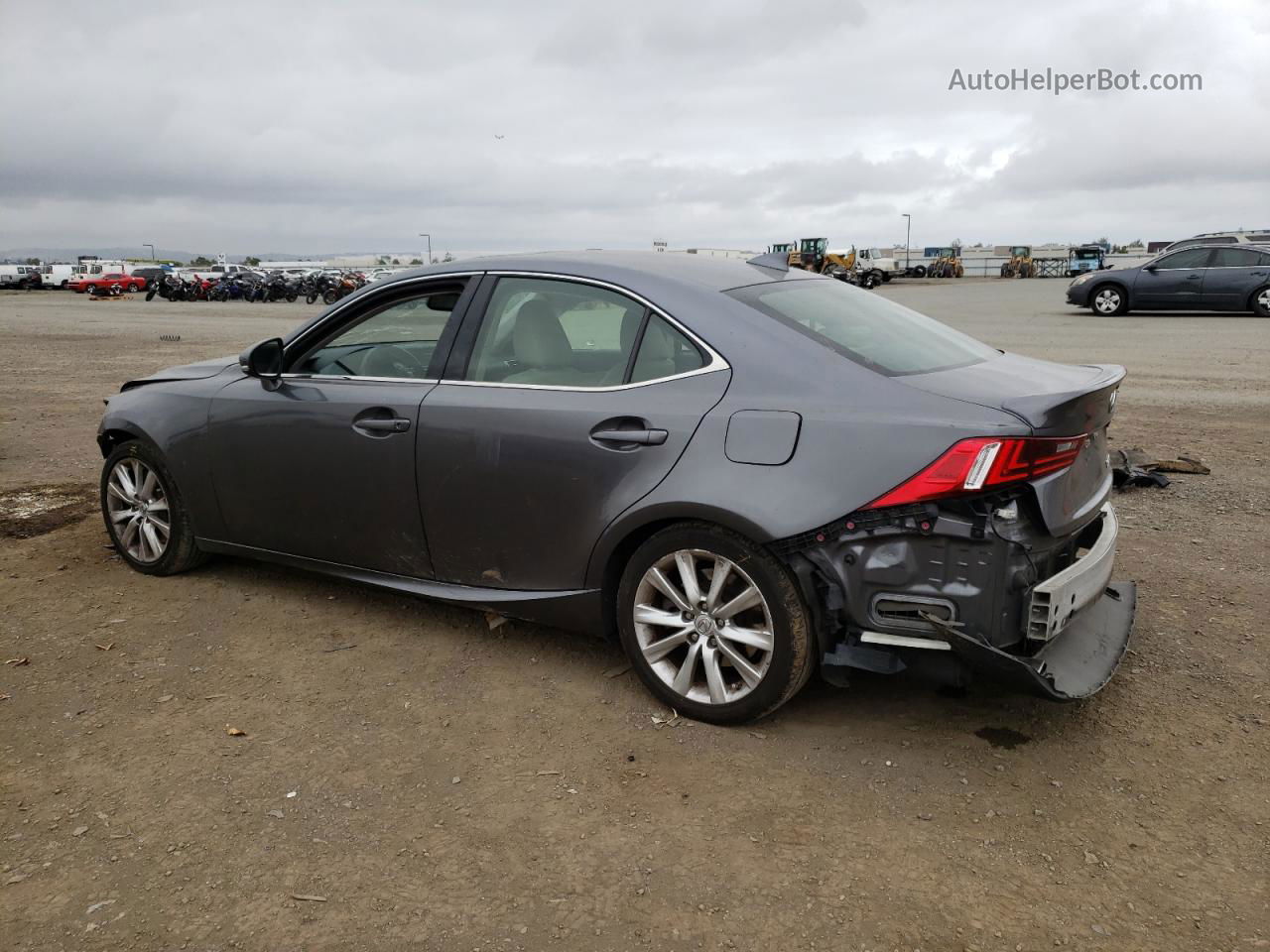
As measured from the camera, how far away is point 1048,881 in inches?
107

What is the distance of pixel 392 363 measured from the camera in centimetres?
432

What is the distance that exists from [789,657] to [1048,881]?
0.97 m

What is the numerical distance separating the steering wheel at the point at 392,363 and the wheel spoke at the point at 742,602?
1.60 metres

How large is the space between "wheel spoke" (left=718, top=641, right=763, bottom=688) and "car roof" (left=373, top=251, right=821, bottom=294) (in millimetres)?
1290

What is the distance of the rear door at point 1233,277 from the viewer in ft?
67.3

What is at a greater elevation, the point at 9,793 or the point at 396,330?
the point at 396,330

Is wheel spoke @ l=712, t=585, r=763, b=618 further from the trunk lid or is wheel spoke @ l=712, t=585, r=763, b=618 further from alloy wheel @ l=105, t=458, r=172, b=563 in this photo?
alloy wheel @ l=105, t=458, r=172, b=563

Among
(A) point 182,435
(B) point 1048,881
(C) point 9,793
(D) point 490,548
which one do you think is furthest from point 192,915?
(A) point 182,435

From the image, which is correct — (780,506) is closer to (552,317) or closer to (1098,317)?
(552,317)

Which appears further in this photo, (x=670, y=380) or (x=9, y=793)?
(x=670, y=380)

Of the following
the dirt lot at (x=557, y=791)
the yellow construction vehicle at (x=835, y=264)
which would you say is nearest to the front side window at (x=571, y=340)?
the dirt lot at (x=557, y=791)

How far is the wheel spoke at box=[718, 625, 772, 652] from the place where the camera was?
3.36 meters

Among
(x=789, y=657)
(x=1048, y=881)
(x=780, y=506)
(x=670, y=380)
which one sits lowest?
(x=1048, y=881)

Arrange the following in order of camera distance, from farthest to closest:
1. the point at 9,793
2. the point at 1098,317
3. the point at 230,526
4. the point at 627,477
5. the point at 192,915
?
the point at 1098,317
the point at 230,526
the point at 627,477
the point at 9,793
the point at 192,915
